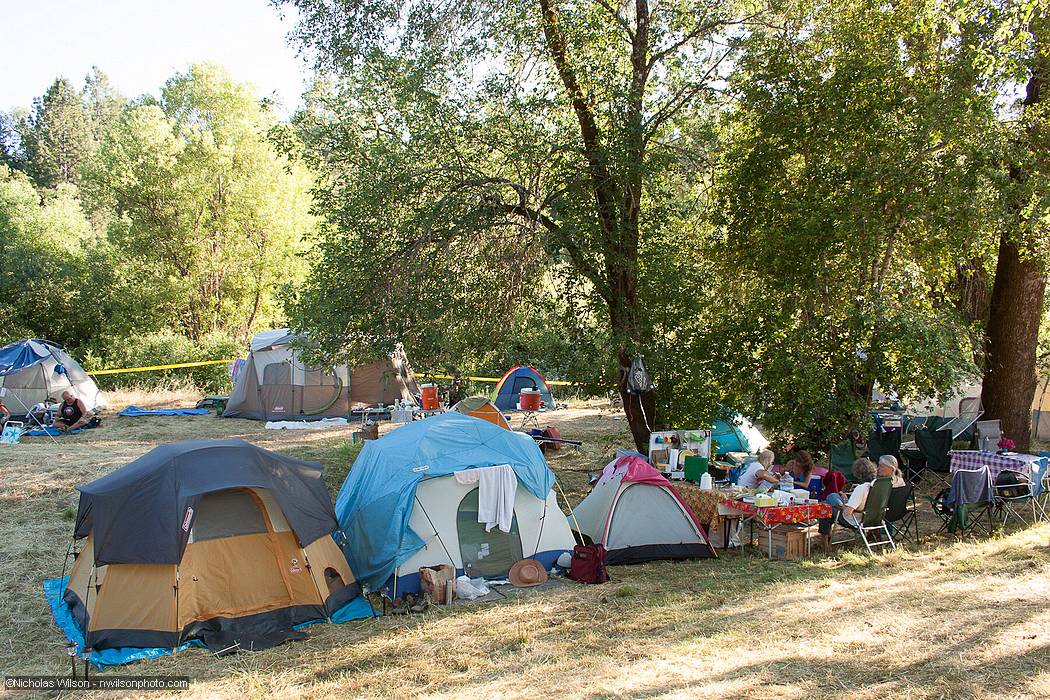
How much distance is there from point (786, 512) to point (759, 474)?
2.39ft

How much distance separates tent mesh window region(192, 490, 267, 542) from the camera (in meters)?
6.58

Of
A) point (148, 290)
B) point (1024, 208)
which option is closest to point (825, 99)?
point (1024, 208)

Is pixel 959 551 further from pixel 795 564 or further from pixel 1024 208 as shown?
pixel 1024 208

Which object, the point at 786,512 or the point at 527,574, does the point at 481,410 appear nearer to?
the point at 527,574

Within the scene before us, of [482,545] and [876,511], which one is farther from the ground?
[876,511]

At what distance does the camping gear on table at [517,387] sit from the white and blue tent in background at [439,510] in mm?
10914

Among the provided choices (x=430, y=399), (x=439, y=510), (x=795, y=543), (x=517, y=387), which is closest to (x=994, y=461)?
(x=795, y=543)

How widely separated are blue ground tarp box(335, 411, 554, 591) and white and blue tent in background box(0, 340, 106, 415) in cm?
1127

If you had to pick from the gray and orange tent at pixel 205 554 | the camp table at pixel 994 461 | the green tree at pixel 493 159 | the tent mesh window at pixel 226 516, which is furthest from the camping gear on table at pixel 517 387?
the tent mesh window at pixel 226 516

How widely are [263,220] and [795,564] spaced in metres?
20.9

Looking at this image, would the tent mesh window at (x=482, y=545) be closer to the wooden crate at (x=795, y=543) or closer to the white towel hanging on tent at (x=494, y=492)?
the white towel hanging on tent at (x=494, y=492)

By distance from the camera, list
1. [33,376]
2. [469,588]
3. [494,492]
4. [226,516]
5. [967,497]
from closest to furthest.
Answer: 1. [226,516]
2. [469,588]
3. [494,492]
4. [967,497]
5. [33,376]

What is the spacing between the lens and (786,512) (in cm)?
766

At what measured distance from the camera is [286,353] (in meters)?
17.5
